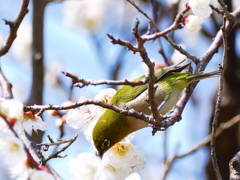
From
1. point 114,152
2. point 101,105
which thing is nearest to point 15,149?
point 101,105

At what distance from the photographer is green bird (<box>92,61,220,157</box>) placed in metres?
3.16

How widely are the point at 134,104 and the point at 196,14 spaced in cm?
131

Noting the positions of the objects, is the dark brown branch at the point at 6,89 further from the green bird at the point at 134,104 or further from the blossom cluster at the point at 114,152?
the green bird at the point at 134,104

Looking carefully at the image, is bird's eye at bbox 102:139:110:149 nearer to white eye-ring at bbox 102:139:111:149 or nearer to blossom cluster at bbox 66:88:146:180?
white eye-ring at bbox 102:139:111:149

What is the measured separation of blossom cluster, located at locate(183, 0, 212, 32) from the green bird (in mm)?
917

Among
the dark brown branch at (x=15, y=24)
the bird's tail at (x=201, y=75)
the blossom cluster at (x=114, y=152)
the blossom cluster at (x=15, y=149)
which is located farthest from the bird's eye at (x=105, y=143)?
the blossom cluster at (x=15, y=149)

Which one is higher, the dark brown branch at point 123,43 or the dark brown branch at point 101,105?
the dark brown branch at point 123,43

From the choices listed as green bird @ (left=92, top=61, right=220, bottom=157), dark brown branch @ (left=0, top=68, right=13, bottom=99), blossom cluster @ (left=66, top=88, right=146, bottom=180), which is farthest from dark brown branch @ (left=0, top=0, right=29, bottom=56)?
green bird @ (left=92, top=61, right=220, bottom=157)

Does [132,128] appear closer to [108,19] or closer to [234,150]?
[234,150]

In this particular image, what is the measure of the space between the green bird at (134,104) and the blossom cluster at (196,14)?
0.92 m

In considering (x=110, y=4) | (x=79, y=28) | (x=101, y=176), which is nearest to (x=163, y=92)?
(x=101, y=176)

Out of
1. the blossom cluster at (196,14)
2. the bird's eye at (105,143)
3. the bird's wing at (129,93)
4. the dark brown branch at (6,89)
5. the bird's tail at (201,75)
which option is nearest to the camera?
the blossom cluster at (196,14)

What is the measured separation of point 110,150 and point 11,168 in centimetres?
120

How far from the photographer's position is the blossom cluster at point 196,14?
6.82 ft
